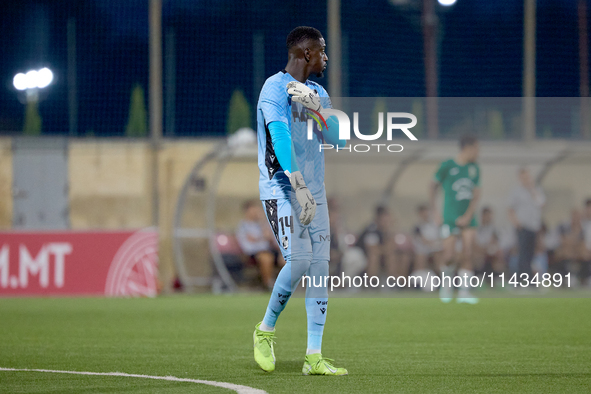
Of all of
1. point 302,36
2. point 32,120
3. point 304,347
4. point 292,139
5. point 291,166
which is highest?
point 32,120

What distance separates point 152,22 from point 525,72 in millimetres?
6701

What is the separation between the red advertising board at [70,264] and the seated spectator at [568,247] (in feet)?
21.2

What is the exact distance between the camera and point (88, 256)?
525 inches

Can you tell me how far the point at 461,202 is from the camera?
12484 mm

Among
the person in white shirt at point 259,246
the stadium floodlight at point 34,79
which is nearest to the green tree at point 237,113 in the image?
the person in white shirt at point 259,246

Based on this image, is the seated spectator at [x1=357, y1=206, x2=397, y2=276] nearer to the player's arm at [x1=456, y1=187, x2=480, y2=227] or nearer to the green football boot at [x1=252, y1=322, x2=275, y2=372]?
the player's arm at [x1=456, y1=187, x2=480, y2=227]

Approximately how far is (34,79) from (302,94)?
42.3ft

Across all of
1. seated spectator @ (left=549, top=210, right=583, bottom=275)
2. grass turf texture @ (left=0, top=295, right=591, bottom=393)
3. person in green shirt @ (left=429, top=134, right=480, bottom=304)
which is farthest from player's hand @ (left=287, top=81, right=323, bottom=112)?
seated spectator @ (left=549, top=210, right=583, bottom=275)

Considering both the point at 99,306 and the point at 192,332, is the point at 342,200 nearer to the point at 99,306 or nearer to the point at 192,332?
the point at 99,306

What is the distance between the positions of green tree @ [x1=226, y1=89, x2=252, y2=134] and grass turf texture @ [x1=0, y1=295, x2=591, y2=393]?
6.85 m

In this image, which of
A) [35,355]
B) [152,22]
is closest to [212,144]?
[152,22]

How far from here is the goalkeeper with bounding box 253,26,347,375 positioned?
5.05m

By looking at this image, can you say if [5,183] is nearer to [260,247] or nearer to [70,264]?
[70,264]

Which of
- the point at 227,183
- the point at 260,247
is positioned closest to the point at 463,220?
the point at 260,247
